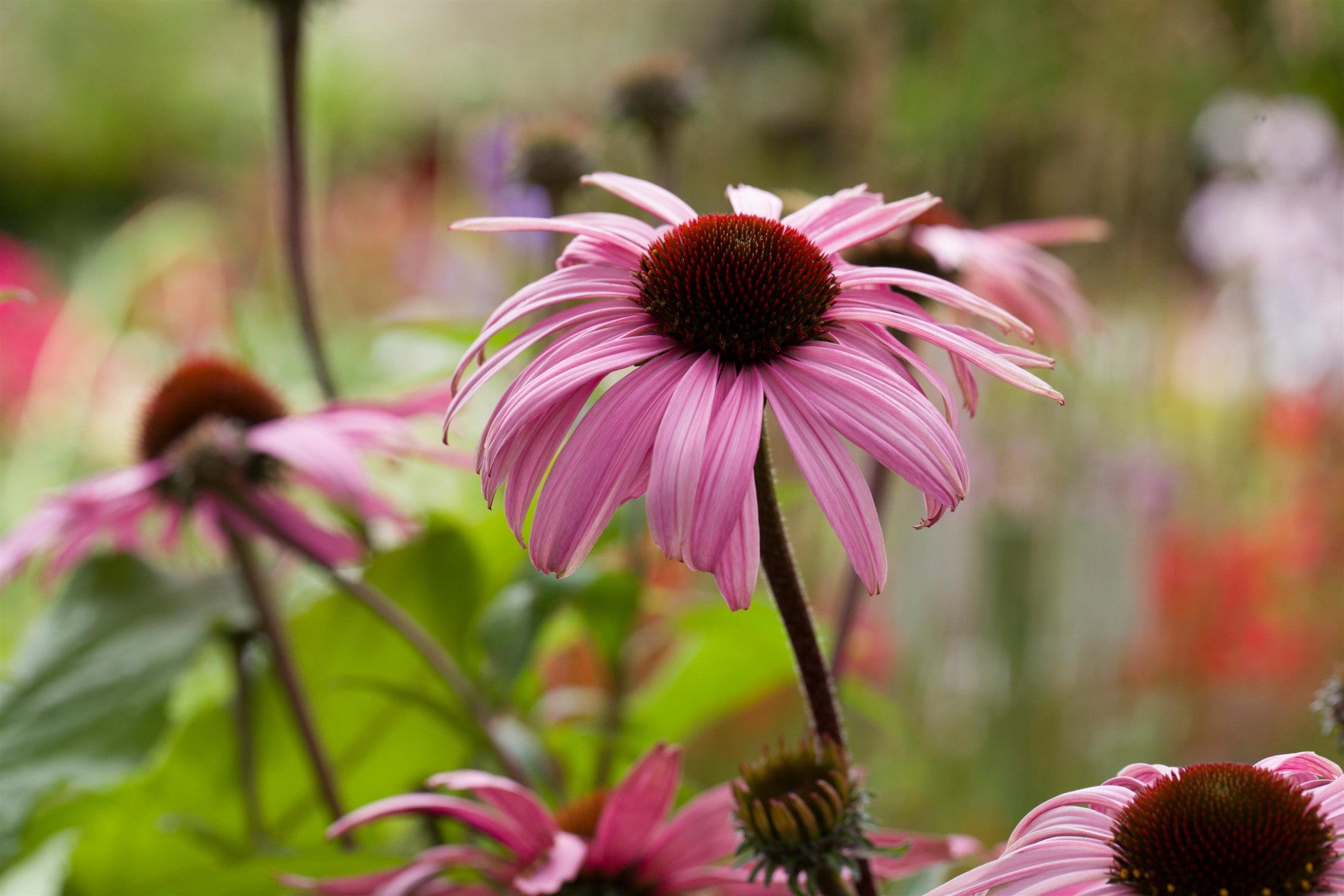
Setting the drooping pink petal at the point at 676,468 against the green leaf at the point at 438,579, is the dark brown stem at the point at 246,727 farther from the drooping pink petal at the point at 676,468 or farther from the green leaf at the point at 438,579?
the drooping pink petal at the point at 676,468

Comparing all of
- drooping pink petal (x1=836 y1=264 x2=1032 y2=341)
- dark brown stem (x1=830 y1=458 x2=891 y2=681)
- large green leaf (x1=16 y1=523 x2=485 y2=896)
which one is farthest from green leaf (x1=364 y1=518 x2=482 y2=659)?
drooping pink petal (x1=836 y1=264 x2=1032 y2=341)

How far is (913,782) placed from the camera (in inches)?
41.1

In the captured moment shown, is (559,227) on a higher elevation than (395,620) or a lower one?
higher

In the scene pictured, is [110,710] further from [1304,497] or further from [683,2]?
[683,2]

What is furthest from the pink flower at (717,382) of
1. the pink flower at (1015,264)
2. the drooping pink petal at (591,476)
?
the pink flower at (1015,264)

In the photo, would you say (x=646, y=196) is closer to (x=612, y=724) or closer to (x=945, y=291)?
(x=945, y=291)

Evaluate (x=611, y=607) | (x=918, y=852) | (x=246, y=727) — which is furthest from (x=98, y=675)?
(x=918, y=852)

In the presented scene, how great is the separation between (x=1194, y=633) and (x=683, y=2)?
1805mm

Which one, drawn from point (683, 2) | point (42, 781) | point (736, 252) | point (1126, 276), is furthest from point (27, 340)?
point (736, 252)

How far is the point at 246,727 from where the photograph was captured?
0.42m

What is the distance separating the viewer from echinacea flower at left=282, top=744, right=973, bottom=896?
28 centimetres

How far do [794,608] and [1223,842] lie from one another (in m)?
0.08

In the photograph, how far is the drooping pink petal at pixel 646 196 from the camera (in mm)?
262

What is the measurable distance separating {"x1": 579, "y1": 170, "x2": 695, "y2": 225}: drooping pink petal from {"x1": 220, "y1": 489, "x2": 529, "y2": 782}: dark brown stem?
6.0 inches
